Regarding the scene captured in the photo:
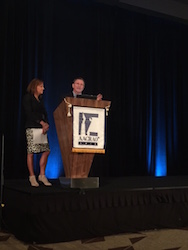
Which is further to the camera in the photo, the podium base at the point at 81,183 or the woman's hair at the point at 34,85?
the woman's hair at the point at 34,85

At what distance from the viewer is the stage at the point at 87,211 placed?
237cm

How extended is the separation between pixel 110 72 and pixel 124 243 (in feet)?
10.3

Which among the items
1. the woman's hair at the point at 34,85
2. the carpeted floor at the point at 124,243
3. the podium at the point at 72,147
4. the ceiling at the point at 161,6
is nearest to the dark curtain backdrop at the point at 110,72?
the ceiling at the point at 161,6

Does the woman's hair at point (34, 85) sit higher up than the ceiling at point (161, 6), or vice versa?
the ceiling at point (161, 6)

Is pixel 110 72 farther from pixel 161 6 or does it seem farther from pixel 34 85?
pixel 34 85

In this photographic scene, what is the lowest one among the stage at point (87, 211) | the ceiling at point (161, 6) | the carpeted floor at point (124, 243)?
the carpeted floor at point (124, 243)

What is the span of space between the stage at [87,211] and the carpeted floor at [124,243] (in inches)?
2.3

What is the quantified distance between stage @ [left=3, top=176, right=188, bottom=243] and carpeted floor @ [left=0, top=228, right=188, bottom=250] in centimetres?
6

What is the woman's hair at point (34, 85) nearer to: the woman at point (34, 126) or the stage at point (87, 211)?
the woman at point (34, 126)

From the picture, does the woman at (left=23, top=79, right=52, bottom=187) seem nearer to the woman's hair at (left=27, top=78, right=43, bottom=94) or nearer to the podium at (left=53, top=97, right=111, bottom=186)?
→ the woman's hair at (left=27, top=78, right=43, bottom=94)

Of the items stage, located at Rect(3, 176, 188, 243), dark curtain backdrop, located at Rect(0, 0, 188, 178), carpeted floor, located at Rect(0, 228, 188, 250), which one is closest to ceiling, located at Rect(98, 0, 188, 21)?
dark curtain backdrop, located at Rect(0, 0, 188, 178)

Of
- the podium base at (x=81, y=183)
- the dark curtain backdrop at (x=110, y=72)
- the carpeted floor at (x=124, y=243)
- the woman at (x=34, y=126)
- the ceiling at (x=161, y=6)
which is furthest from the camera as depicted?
the ceiling at (x=161, y=6)

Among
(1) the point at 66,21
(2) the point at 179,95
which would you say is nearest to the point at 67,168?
(1) the point at 66,21

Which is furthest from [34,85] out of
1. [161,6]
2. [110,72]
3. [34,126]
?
[161,6]
